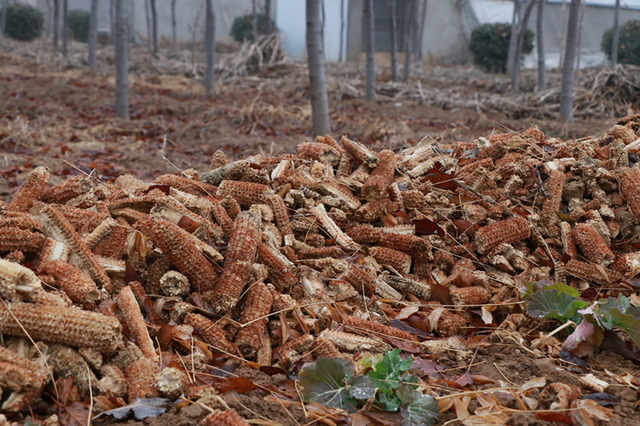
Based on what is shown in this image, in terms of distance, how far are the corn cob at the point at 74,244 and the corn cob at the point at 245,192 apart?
86 cm

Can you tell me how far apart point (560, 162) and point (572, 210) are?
0.42 meters

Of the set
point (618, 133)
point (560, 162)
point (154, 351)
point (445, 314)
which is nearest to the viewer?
point (154, 351)

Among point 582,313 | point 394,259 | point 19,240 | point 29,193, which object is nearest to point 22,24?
point 29,193

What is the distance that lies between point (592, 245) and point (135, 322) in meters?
2.44

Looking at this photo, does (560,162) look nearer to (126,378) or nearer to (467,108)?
(126,378)

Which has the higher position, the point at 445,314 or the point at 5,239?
the point at 5,239

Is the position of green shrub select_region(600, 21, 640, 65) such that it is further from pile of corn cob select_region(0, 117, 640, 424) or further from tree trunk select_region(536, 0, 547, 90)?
pile of corn cob select_region(0, 117, 640, 424)

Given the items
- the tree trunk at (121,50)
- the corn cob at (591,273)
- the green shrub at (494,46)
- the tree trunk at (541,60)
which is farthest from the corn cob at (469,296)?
the green shrub at (494,46)

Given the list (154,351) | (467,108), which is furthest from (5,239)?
(467,108)

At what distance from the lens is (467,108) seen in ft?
→ 38.5

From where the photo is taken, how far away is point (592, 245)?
283cm

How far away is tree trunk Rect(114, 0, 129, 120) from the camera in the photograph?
29.1 ft

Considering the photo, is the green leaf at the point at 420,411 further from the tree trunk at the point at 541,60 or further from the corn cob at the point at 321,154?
the tree trunk at the point at 541,60

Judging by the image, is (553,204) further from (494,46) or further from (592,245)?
(494,46)
